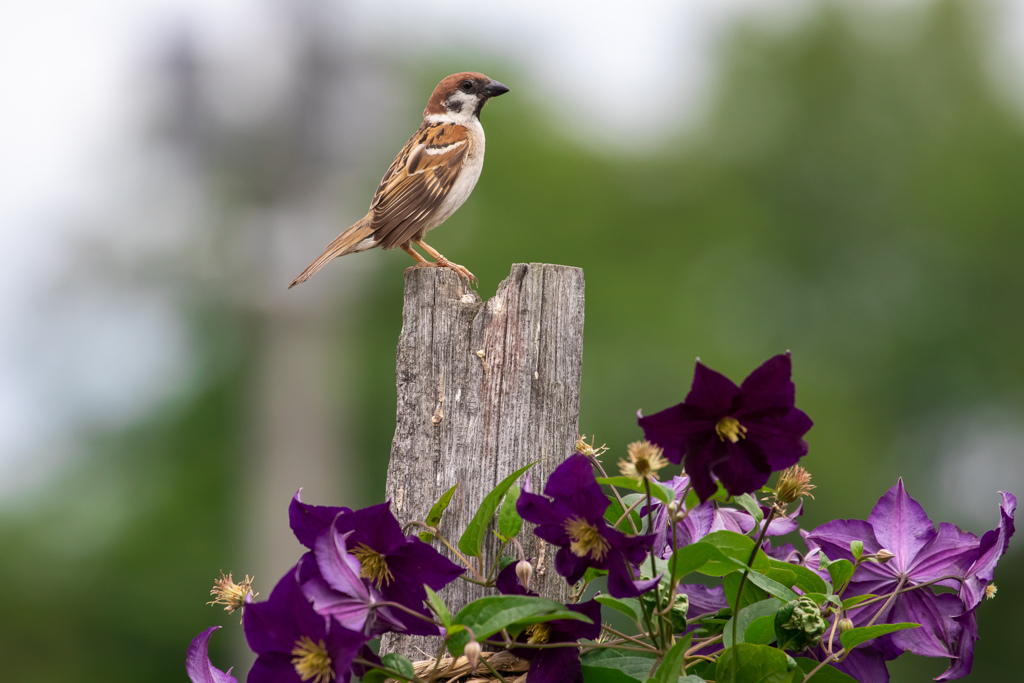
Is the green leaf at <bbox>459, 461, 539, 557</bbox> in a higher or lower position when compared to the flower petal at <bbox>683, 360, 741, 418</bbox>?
lower

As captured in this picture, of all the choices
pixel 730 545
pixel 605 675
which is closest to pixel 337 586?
pixel 605 675

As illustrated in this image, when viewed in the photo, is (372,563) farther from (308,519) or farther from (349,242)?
(349,242)

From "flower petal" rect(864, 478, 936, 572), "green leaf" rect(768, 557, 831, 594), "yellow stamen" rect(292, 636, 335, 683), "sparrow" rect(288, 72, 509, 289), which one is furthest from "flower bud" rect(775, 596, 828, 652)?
"sparrow" rect(288, 72, 509, 289)

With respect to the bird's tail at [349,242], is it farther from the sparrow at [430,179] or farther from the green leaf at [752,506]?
the green leaf at [752,506]

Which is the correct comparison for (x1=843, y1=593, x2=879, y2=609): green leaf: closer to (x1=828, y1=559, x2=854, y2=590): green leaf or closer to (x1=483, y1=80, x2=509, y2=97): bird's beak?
(x1=828, y1=559, x2=854, y2=590): green leaf

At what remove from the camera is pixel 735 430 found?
1.67m

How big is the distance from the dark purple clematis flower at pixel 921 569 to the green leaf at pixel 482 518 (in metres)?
0.74

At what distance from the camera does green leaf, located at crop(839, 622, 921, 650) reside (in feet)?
5.68

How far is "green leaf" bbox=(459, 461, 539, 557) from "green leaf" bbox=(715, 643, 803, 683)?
22.7 inches

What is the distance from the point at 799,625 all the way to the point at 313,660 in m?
0.97

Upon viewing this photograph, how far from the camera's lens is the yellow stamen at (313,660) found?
1.69 m

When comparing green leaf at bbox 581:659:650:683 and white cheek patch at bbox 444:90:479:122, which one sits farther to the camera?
white cheek patch at bbox 444:90:479:122

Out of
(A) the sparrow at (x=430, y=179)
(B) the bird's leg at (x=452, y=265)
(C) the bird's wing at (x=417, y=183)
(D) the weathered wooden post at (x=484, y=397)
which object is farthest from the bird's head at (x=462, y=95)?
(D) the weathered wooden post at (x=484, y=397)

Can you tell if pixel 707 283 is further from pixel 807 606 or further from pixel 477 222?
pixel 807 606
